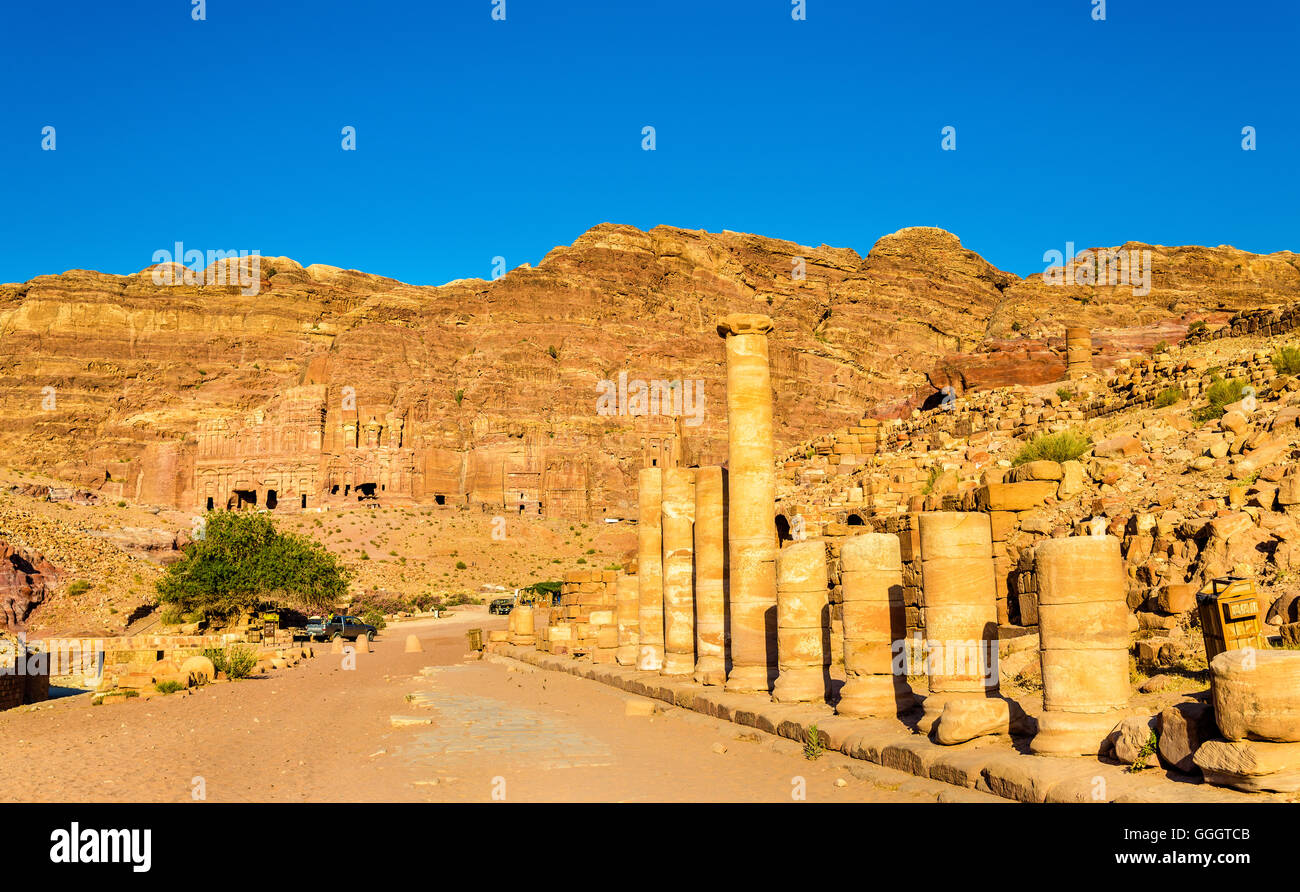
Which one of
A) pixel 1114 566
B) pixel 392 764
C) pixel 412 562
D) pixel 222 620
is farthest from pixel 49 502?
pixel 1114 566

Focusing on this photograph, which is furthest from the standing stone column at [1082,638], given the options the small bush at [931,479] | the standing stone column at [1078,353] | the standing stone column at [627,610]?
the standing stone column at [1078,353]

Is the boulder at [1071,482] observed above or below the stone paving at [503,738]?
above

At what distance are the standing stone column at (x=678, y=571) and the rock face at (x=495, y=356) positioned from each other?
1659 inches

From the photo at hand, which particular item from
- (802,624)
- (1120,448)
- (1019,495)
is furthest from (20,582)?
(1120,448)

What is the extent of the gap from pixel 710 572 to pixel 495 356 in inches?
4447

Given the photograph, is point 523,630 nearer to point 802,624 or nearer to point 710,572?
point 710,572

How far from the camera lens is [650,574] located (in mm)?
20547

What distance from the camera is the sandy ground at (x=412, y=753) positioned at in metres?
8.97

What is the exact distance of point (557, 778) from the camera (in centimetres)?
956

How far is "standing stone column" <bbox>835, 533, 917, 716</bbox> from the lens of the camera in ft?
38.0

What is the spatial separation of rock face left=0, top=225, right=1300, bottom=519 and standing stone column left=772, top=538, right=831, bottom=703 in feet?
153

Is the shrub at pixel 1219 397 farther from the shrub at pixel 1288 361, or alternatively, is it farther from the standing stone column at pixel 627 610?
the standing stone column at pixel 627 610
